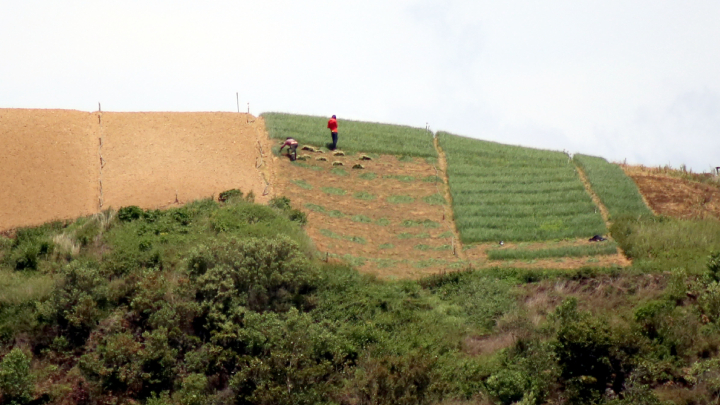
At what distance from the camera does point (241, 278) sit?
2547 cm

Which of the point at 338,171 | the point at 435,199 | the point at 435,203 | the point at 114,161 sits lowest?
the point at 435,203

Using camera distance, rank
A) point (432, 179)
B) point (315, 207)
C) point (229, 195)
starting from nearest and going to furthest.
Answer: point (229, 195) → point (315, 207) → point (432, 179)

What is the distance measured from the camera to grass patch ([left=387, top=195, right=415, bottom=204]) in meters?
33.6

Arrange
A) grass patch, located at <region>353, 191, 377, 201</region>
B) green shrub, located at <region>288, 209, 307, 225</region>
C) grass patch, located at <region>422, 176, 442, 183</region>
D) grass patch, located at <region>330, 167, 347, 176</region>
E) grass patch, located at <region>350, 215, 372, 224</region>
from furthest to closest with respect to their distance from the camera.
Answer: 1. grass patch, located at <region>422, 176, 442, 183</region>
2. grass patch, located at <region>330, 167, 347, 176</region>
3. grass patch, located at <region>353, 191, 377, 201</region>
4. grass patch, located at <region>350, 215, 372, 224</region>
5. green shrub, located at <region>288, 209, 307, 225</region>

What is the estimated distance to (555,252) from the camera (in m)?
30.1

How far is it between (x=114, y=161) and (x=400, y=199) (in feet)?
30.8

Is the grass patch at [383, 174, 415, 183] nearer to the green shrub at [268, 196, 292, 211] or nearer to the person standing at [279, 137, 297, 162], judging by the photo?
the person standing at [279, 137, 297, 162]

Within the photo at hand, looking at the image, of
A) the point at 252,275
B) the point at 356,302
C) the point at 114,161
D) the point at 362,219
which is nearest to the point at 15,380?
the point at 252,275

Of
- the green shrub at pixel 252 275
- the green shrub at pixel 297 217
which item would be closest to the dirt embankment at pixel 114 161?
the green shrub at pixel 297 217

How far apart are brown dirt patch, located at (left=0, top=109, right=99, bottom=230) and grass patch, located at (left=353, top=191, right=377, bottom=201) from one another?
833 cm

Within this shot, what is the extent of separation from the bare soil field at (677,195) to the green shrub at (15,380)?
20016 mm

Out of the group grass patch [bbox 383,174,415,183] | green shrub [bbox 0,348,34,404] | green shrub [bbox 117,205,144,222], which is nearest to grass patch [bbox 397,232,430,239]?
grass patch [bbox 383,174,415,183]

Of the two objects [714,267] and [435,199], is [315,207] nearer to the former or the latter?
[435,199]

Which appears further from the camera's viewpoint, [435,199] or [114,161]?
[435,199]
